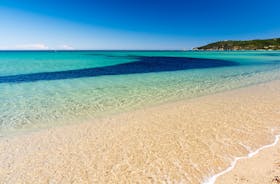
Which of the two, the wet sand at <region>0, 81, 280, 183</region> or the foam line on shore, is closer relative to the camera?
the foam line on shore

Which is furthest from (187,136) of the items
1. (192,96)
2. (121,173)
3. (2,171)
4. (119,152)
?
(192,96)

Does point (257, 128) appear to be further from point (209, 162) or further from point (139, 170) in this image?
point (139, 170)

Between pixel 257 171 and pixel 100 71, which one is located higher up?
pixel 100 71

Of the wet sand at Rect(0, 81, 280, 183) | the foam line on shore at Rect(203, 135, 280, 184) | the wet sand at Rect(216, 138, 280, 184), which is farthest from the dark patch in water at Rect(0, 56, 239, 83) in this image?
the wet sand at Rect(216, 138, 280, 184)

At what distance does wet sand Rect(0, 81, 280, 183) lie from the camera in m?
4.29

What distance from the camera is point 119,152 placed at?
524 centimetres

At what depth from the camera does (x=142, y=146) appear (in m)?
5.56

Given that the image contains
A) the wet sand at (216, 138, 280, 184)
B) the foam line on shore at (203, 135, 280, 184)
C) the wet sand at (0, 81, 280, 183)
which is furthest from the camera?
the wet sand at (0, 81, 280, 183)

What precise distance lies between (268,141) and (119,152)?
13.4ft

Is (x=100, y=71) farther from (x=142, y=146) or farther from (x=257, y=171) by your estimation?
(x=257, y=171)

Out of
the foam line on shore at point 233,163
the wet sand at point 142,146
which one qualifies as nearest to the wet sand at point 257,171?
the foam line on shore at point 233,163

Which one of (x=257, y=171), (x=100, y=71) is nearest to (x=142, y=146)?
(x=257, y=171)

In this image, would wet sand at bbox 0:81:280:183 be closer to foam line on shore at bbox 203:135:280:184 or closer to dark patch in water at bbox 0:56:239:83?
foam line on shore at bbox 203:135:280:184

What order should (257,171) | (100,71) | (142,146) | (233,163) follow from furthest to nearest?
(100,71) → (142,146) → (233,163) → (257,171)
